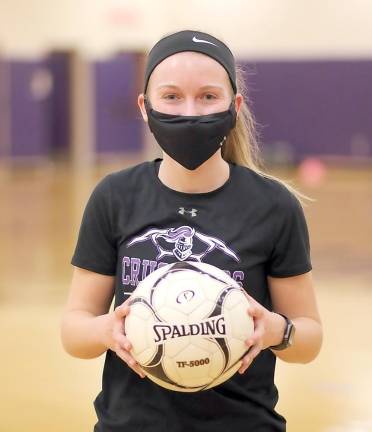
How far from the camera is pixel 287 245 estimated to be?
228 centimetres

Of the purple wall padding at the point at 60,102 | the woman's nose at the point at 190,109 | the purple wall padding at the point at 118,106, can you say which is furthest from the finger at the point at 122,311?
the purple wall padding at the point at 60,102

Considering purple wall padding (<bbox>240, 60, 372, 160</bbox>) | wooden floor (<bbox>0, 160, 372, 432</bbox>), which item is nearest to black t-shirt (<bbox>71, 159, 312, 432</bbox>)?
wooden floor (<bbox>0, 160, 372, 432</bbox>)

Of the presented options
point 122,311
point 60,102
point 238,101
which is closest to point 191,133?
point 238,101

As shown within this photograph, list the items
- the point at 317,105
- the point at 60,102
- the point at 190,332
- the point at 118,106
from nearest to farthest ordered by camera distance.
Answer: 1. the point at 190,332
2. the point at 317,105
3. the point at 118,106
4. the point at 60,102

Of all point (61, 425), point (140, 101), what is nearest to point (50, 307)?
point (61, 425)

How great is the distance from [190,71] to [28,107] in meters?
15.8

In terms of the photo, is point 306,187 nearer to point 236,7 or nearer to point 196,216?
point 236,7

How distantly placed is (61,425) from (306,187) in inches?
410

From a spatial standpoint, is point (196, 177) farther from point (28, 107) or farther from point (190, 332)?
point (28, 107)

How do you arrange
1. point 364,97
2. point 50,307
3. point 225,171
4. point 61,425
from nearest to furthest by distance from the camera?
1. point 225,171
2. point 61,425
3. point 50,307
4. point 364,97

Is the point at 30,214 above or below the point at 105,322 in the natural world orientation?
below

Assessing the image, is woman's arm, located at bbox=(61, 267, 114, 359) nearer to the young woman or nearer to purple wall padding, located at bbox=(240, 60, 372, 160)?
the young woman

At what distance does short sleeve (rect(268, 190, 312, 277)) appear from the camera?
227 centimetres

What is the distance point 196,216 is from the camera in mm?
2264
